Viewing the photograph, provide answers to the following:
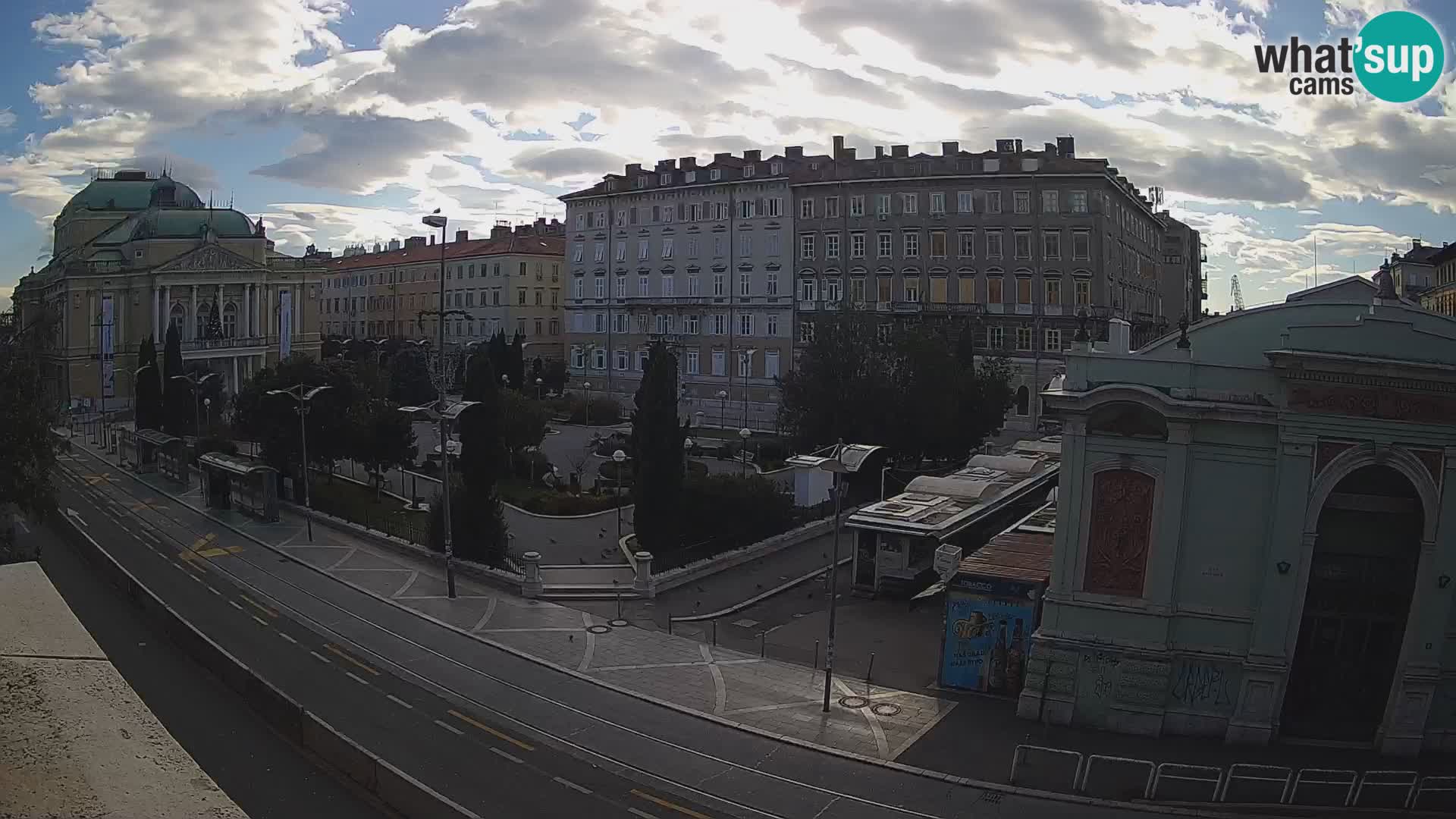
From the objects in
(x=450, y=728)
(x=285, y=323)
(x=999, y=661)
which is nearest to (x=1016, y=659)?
(x=999, y=661)

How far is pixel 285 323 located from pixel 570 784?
89963 mm

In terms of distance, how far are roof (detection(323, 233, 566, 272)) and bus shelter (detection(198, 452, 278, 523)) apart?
60.2m

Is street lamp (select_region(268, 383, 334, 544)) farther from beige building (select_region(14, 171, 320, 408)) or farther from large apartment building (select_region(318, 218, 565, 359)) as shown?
large apartment building (select_region(318, 218, 565, 359))

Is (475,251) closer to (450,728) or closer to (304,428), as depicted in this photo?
(304,428)

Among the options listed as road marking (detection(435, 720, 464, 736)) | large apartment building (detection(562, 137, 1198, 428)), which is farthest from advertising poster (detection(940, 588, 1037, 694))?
large apartment building (detection(562, 137, 1198, 428))

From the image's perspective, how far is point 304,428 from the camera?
44.6 metres

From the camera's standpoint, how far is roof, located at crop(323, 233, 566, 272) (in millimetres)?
111875

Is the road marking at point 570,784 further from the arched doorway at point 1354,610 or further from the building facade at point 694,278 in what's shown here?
the building facade at point 694,278

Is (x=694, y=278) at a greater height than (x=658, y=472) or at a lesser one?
greater

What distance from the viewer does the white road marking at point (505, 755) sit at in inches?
789

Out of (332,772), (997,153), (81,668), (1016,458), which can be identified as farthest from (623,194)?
(81,668)

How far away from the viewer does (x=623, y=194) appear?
86.9 meters

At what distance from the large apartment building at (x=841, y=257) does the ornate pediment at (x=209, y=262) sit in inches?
1225

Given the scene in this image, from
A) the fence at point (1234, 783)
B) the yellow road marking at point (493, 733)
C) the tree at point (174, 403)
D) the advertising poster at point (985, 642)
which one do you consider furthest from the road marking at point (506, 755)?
the tree at point (174, 403)
